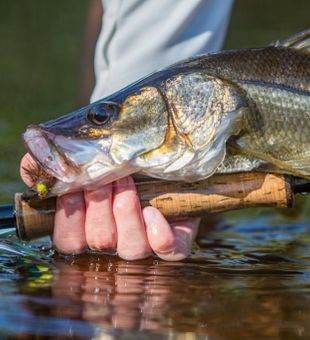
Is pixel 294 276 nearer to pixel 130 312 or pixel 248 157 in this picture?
pixel 248 157

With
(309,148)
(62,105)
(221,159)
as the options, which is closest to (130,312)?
(221,159)

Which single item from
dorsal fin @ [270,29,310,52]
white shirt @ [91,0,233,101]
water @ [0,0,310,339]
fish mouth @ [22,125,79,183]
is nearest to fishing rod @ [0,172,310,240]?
water @ [0,0,310,339]

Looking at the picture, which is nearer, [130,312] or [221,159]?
[130,312]

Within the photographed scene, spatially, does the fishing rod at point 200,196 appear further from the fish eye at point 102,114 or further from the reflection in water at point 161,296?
the fish eye at point 102,114

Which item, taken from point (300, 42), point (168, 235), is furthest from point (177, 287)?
point (300, 42)

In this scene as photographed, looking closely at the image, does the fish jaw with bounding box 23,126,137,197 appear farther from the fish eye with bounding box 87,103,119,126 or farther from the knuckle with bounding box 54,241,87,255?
the knuckle with bounding box 54,241,87,255

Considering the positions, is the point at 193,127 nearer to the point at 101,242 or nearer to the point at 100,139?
the point at 100,139

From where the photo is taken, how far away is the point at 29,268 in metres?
3.56

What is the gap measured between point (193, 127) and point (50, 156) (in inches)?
18.3

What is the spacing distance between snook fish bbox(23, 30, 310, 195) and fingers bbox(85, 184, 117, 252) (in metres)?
0.08

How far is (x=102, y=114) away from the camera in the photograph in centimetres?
352

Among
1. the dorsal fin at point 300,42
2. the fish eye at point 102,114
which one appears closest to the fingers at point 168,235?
the fish eye at point 102,114

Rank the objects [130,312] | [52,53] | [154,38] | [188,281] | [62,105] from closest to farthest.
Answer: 1. [130,312]
2. [188,281]
3. [154,38]
4. [62,105]
5. [52,53]

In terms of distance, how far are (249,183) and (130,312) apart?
2.73 ft
